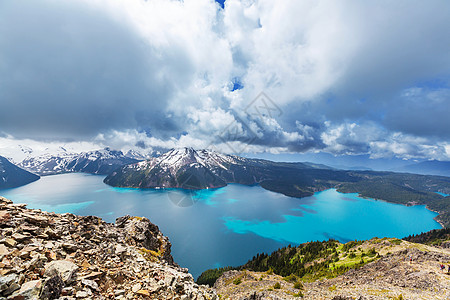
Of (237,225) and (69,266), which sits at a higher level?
(69,266)

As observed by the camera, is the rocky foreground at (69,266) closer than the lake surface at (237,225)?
Yes

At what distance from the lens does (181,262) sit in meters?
76.0

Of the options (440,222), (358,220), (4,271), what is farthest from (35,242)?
(440,222)

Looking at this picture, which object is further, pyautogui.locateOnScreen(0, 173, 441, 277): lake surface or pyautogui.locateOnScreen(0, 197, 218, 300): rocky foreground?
pyautogui.locateOnScreen(0, 173, 441, 277): lake surface

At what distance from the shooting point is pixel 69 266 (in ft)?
25.0

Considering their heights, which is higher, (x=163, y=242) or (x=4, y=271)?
(x=4, y=271)

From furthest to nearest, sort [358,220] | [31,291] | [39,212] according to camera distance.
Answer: [358,220] < [39,212] < [31,291]

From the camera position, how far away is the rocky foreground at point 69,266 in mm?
6094

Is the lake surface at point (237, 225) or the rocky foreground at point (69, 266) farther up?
the rocky foreground at point (69, 266)

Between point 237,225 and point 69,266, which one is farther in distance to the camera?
point 237,225

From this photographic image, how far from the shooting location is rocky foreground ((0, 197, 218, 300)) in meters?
6.09

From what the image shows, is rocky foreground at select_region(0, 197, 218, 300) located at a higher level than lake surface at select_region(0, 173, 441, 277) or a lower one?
higher

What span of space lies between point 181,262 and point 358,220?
18063 cm

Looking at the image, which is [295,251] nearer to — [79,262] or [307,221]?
[79,262]
